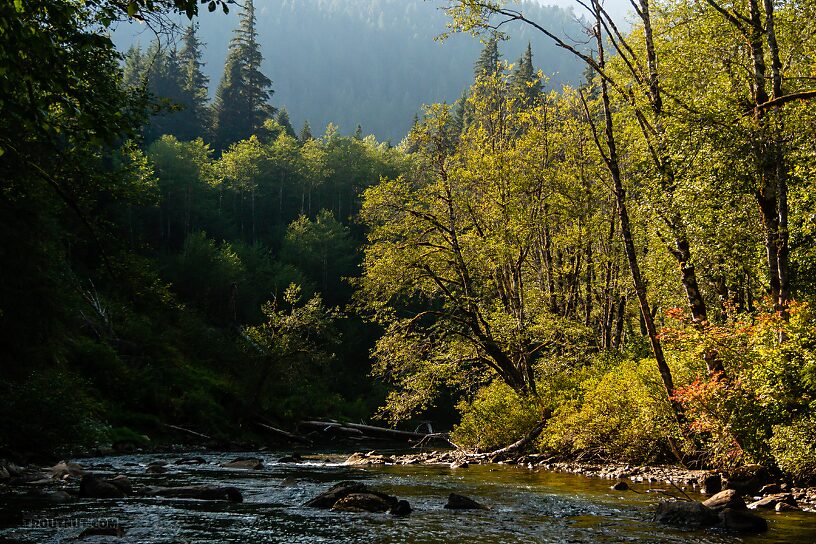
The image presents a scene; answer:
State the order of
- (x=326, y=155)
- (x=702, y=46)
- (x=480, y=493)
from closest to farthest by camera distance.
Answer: (x=480, y=493) → (x=702, y=46) → (x=326, y=155)

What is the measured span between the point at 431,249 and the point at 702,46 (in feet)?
42.9

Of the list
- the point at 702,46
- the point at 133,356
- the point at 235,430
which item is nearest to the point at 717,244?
the point at 702,46

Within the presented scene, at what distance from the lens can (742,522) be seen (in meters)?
10.2

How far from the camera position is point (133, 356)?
118 feet

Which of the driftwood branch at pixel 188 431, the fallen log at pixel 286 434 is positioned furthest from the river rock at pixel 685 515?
the fallen log at pixel 286 434

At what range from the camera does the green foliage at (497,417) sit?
25.0 m

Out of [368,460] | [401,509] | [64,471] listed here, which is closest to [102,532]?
[401,509]

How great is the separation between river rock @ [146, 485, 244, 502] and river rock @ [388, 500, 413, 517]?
349cm

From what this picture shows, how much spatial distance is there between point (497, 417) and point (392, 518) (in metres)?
14.5

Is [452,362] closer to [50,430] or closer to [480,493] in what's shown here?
[480,493]

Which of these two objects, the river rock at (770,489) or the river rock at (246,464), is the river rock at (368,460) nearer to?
the river rock at (246,464)

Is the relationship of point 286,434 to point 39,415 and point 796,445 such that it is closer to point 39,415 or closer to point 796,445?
point 39,415

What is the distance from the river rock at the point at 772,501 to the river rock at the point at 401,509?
627 centimetres

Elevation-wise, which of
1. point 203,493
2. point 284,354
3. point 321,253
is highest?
point 321,253
